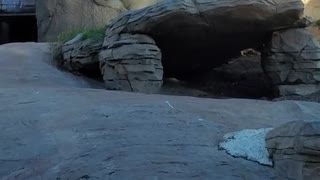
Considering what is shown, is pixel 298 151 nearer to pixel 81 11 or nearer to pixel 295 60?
pixel 295 60

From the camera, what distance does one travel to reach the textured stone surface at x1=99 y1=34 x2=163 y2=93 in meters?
7.82

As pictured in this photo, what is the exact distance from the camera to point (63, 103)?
5.02 metres

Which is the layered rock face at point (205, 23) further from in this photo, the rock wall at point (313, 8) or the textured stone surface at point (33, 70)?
the rock wall at point (313, 8)

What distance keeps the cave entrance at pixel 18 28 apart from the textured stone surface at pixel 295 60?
1052cm

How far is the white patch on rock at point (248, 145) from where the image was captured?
350 cm

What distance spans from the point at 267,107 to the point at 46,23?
929 cm

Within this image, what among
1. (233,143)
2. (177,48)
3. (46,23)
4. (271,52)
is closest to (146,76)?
(177,48)

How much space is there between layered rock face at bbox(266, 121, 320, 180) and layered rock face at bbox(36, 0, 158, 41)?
32.6 feet

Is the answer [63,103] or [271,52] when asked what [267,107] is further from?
[271,52]

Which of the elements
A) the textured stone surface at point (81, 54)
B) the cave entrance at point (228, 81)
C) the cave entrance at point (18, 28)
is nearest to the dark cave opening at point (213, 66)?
the cave entrance at point (228, 81)

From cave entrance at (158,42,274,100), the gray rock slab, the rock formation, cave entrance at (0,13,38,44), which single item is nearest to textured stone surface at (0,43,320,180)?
the gray rock slab

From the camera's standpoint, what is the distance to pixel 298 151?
311cm

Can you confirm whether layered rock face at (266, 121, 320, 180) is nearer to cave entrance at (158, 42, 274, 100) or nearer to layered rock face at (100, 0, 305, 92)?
layered rock face at (100, 0, 305, 92)

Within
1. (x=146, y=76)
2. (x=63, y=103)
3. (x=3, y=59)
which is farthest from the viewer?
(x=3, y=59)
